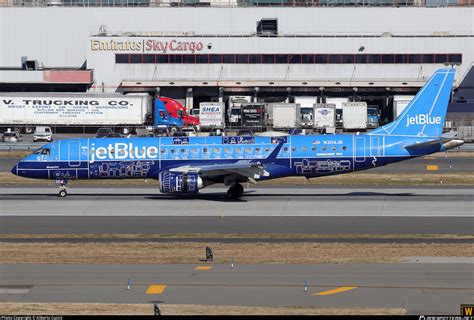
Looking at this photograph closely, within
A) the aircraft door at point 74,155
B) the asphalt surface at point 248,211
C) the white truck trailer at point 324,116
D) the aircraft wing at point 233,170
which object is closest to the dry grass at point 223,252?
the asphalt surface at point 248,211

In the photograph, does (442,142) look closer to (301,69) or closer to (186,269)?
(186,269)

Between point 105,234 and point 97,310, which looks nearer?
point 97,310

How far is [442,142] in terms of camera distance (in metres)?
55.6

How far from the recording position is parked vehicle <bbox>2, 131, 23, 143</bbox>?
10431cm

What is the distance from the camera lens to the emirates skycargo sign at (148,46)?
397ft

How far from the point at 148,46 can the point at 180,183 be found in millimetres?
→ 69318

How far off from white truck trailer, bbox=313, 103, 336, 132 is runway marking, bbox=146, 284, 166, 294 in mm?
78730

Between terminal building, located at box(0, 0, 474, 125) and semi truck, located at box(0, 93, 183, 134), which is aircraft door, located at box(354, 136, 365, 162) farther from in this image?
terminal building, located at box(0, 0, 474, 125)

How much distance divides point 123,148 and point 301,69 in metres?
67.2

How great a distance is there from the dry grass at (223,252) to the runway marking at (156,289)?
15.4ft

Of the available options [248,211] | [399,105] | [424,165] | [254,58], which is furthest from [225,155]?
[254,58]

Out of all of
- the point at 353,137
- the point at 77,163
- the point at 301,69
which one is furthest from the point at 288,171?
the point at 301,69

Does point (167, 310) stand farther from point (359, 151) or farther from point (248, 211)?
point (359, 151)

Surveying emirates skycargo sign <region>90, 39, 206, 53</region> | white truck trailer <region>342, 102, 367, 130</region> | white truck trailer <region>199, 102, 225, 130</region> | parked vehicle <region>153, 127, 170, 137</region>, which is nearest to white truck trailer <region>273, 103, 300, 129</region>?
white truck trailer <region>342, 102, 367, 130</region>
